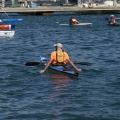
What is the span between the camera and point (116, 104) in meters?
22.7

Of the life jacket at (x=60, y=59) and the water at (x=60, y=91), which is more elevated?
the life jacket at (x=60, y=59)

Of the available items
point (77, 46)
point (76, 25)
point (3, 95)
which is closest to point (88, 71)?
point (3, 95)

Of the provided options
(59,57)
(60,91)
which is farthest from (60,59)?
(60,91)

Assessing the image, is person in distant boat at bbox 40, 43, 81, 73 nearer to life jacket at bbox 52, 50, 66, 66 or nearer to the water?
life jacket at bbox 52, 50, 66, 66

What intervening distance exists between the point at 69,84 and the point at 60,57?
80.6 inches

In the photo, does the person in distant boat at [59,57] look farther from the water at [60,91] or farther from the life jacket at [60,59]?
the water at [60,91]

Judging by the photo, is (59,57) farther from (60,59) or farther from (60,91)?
(60,91)

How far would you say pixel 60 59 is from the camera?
28.5 m

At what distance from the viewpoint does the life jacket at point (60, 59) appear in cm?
2812

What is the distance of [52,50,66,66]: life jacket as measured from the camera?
2812 centimetres

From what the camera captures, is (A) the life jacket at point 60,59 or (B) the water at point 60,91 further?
(A) the life jacket at point 60,59

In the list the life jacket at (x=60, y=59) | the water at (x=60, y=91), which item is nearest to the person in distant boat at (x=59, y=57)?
the life jacket at (x=60, y=59)

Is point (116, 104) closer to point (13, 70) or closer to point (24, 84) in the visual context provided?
point (24, 84)

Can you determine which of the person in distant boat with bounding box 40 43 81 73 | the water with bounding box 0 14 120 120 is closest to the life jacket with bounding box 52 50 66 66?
the person in distant boat with bounding box 40 43 81 73
